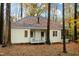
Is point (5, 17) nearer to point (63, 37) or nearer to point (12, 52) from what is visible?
point (12, 52)

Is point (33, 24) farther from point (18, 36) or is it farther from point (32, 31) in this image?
point (18, 36)

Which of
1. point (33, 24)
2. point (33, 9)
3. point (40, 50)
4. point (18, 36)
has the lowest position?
point (40, 50)

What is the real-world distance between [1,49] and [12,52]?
139 mm

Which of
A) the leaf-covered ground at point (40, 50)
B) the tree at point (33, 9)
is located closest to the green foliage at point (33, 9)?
the tree at point (33, 9)

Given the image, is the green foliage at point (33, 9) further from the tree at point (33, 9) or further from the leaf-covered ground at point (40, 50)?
the leaf-covered ground at point (40, 50)

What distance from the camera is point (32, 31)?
7.19 ft

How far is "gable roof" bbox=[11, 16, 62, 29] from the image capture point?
86.2 inches

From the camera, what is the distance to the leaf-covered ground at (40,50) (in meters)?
2.21

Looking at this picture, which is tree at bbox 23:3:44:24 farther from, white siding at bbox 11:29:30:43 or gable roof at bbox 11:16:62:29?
white siding at bbox 11:29:30:43

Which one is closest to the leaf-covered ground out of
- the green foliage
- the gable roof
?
the gable roof

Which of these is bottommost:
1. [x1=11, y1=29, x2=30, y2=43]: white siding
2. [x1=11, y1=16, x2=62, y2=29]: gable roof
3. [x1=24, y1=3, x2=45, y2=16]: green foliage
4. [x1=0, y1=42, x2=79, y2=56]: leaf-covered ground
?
[x1=0, y1=42, x2=79, y2=56]: leaf-covered ground

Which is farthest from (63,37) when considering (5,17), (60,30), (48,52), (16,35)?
(5,17)

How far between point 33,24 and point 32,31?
86mm

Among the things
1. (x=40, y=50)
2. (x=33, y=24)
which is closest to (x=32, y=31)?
(x=33, y=24)
